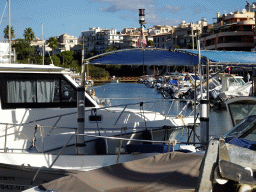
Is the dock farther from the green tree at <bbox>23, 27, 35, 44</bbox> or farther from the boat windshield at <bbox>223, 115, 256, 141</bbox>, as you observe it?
the boat windshield at <bbox>223, 115, 256, 141</bbox>

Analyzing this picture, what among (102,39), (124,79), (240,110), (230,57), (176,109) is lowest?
(176,109)

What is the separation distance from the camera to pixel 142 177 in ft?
15.6

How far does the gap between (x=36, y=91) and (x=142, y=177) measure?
240 inches

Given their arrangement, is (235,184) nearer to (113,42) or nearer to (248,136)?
(248,136)

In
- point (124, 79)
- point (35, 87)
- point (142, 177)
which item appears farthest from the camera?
point (124, 79)

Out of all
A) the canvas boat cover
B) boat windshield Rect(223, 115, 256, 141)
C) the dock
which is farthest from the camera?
the dock

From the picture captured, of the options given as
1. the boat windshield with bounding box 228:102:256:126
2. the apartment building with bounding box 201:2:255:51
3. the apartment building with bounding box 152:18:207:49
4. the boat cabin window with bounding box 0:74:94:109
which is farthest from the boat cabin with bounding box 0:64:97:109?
the apartment building with bounding box 152:18:207:49

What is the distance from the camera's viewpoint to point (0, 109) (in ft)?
32.1

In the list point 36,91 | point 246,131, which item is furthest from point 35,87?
point 246,131

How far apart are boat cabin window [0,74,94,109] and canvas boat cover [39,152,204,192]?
5.59 meters

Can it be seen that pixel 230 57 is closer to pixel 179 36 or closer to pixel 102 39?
pixel 179 36

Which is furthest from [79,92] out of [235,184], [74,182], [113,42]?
[113,42]

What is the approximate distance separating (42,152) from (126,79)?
93.6 m

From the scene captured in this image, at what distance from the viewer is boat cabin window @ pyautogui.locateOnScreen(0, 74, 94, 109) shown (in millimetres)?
9992
